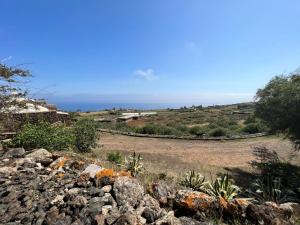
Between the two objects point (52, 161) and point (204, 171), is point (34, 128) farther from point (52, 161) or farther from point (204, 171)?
point (204, 171)

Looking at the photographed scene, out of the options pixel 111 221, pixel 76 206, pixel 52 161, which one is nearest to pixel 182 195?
pixel 111 221

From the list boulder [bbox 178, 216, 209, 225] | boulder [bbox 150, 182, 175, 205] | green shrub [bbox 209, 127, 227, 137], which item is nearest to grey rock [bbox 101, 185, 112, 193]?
boulder [bbox 150, 182, 175, 205]

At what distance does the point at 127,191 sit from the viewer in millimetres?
6023

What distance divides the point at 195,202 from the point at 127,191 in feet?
4.18

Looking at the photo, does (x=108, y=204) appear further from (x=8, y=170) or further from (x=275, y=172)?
(x=275, y=172)

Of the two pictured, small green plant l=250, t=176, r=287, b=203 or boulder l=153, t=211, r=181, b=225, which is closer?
boulder l=153, t=211, r=181, b=225

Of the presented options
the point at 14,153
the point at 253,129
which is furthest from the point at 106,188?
the point at 253,129

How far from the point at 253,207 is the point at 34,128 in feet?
31.0

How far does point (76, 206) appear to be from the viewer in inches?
222

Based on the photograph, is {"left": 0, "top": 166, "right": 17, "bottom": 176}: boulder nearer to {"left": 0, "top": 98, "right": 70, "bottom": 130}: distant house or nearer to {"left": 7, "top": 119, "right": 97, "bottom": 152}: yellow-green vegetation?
{"left": 0, "top": 98, "right": 70, "bottom": 130}: distant house

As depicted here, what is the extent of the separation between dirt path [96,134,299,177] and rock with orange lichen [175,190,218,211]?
1102cm

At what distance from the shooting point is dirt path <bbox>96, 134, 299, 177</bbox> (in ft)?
64.5

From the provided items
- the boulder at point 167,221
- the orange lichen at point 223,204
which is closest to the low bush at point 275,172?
the orange lichen at point 223,204

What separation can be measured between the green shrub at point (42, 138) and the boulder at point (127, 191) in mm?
6418
